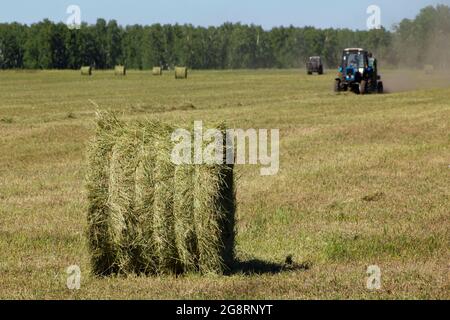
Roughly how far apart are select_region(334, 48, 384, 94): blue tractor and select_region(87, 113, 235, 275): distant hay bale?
33.9 metres

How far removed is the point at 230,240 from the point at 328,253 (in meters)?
1.50

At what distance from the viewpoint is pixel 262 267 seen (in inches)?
373

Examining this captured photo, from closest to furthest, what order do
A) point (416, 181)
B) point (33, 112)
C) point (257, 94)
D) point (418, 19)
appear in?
point (416, 181) → point (33, 112) → point (257, 94) → point (418, 19)

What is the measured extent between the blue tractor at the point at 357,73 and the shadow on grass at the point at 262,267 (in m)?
33.0

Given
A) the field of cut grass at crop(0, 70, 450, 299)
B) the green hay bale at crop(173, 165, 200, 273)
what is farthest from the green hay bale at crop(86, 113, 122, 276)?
the green hay bale at crop(173, 165, 200, 273)

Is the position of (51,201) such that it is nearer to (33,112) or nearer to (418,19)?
(33,112)

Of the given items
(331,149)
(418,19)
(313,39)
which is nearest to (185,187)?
(331,149)

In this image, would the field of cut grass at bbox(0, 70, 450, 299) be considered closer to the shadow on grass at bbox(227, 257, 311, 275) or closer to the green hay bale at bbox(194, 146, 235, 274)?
the shadow on grass at bbox(227, 257, 311, 275)

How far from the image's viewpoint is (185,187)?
343 inches

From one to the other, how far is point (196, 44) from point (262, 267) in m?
168

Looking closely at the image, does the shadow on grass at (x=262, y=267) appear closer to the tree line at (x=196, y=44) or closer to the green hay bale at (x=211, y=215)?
the green hay bale at (x=211, y=215)

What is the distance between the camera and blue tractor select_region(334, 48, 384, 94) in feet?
140

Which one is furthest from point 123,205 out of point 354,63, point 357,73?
point 354,63

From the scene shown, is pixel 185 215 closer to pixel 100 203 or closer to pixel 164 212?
pixel 164 212
